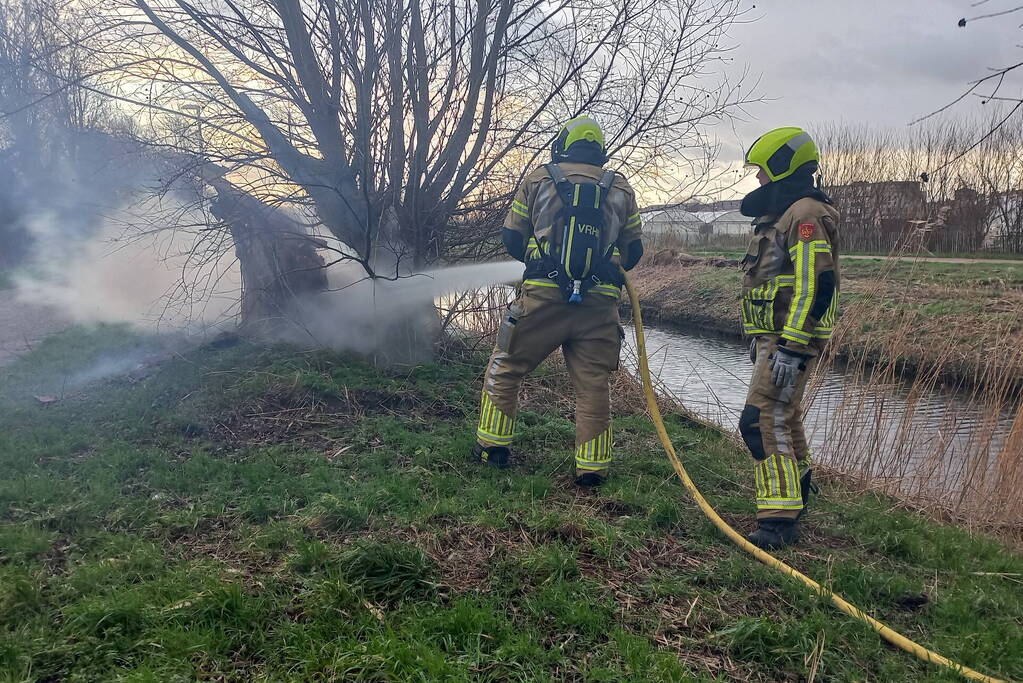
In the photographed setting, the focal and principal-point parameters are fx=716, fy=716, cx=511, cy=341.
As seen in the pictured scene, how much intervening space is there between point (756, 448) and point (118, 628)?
3062 millimetres

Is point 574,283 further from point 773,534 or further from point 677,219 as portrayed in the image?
point 677,219

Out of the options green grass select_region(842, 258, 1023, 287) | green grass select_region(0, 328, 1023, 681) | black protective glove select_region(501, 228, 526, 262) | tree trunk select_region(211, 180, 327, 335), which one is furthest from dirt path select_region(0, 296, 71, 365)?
green grass select_region(842, 258, 1023, 287)

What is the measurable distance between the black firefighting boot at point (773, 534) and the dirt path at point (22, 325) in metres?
7.18

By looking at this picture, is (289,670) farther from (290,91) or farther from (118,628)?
(290,91)

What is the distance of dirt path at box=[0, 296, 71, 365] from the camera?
779 cm

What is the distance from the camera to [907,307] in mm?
9844

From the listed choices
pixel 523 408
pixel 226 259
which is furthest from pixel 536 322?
pixel 226 259

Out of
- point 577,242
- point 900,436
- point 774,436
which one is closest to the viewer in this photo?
point 774,436

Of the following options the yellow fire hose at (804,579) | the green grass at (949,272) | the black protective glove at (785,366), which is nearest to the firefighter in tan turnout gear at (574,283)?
the yellow fire hose at (804,579)

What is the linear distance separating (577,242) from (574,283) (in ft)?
0.80

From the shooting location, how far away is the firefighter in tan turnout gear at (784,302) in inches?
Answer: 145

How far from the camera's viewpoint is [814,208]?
3721mm

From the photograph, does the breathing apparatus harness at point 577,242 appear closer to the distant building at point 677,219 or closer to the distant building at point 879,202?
the distant building at point 677,219

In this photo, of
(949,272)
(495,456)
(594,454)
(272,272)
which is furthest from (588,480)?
(949,272)
